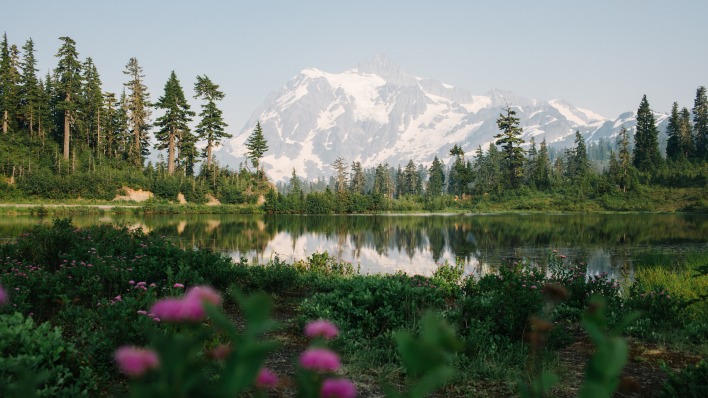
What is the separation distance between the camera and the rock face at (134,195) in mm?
52709

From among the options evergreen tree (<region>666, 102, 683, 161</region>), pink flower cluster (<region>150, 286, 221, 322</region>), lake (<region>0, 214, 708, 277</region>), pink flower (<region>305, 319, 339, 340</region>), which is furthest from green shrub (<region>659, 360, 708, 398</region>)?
evergreen tree (<region>666, 102, 683, 161</region>)

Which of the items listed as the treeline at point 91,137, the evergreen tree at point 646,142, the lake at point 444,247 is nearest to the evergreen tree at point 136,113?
the treeline at point 91,137

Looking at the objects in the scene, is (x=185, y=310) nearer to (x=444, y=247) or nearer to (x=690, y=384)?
(x=690, y=384)

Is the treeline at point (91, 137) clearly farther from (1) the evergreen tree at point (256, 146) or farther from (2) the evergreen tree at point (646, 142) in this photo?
(2) the evergreen tree at point (646, 142)

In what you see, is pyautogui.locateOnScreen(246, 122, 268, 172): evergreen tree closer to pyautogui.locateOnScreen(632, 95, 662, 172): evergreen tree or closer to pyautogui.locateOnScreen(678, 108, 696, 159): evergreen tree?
pyautogui.locateOnScreen(632, 95, 662, 172): evergreen tree

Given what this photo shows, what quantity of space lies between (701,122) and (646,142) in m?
13.4

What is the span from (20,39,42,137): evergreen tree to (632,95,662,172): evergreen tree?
310 ft

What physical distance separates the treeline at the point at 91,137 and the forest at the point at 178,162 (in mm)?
149

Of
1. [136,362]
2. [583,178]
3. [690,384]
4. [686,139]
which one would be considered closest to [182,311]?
[136,362]

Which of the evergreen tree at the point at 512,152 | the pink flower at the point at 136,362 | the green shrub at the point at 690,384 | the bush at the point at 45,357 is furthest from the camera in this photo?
the evergreen tree at the point at 512,152

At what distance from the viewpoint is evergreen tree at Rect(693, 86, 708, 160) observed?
3123 inches

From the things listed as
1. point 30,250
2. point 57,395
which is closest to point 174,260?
point 30,250

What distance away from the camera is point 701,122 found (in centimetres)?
8250

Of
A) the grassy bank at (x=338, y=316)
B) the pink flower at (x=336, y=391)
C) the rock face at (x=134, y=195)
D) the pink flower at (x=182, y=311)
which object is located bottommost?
the grassy bank at (x=338, y=316)
